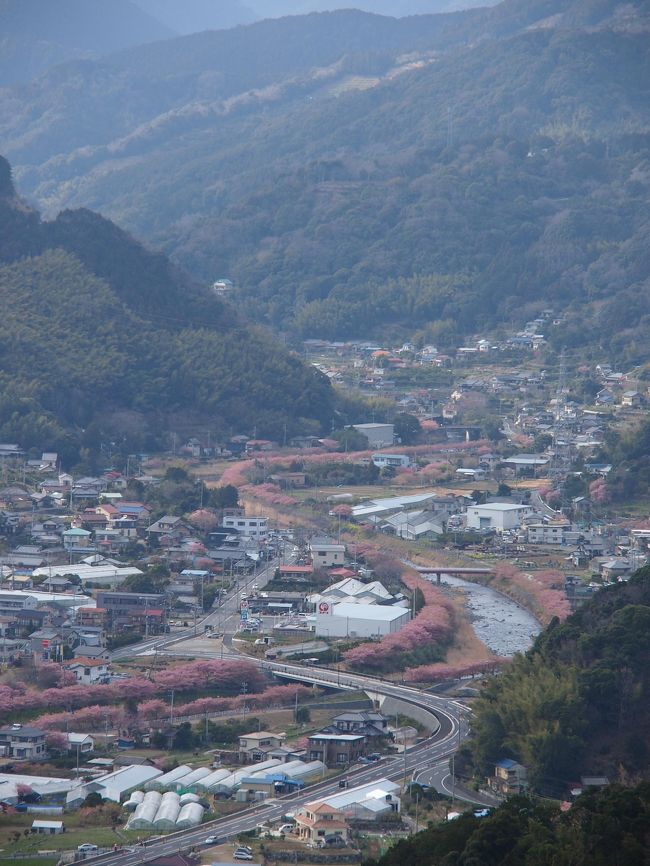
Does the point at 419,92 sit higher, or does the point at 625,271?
the point at 419,92

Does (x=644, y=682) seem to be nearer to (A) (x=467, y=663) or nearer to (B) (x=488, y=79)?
(A) (x=467, y=663)

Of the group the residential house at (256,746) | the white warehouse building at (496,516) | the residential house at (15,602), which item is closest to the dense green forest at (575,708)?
the residential house at (256,746)

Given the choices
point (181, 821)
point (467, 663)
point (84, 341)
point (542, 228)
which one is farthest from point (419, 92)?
point (181, 821)

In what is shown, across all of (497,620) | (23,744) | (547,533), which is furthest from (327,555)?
(23,744)

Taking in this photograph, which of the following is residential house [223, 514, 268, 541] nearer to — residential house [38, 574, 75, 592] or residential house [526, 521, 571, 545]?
residential house [526, 521, 571, 545]

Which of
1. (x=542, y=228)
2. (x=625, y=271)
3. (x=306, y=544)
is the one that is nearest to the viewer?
(x=306, y=544)

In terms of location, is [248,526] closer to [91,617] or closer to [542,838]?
[91,617]
